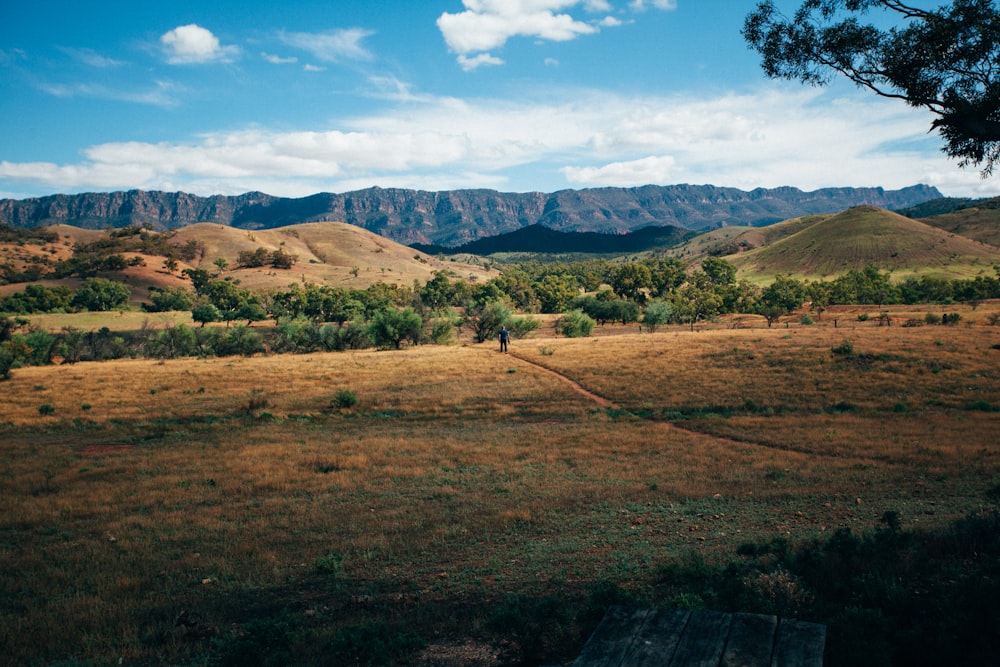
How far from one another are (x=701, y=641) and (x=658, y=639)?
11.4 inches

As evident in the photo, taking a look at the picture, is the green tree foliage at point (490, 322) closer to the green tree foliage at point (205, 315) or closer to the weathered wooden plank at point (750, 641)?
the green tree foliage at point (205, 315)

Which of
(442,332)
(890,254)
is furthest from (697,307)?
(890,254)

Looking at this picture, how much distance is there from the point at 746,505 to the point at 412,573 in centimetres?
721

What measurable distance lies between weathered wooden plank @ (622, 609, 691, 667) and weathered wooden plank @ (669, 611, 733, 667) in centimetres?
4

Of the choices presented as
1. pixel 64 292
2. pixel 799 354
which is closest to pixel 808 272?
pixel 799 354

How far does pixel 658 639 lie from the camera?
3.94 metres

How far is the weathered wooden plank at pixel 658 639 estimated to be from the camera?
12.1ft

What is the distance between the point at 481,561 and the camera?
897 centimetres

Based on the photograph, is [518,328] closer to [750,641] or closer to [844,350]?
[844,350]

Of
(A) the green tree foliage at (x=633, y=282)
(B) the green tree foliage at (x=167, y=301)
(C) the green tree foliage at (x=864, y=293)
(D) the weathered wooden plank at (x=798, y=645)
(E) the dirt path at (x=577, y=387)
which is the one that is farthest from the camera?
(B) the green tree foliage at (x=167, y=301)

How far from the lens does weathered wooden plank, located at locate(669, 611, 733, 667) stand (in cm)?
364

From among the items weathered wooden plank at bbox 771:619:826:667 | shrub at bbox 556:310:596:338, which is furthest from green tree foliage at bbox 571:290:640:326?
weathered wooden plank at bbox 771:619:826:667

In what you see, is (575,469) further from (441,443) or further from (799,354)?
(799,354)

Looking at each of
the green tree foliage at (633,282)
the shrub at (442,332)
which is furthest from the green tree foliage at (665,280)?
the shrub at (442,332)
